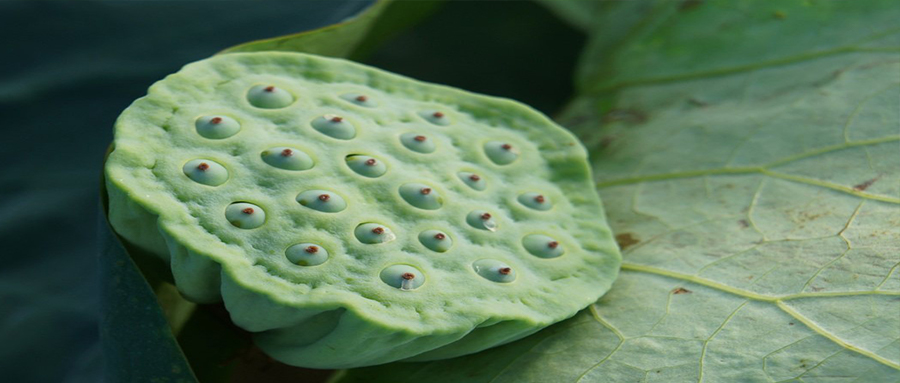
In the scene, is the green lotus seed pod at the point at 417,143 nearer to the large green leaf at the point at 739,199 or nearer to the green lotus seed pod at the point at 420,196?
the green lotus seed pod at the point at 420,196

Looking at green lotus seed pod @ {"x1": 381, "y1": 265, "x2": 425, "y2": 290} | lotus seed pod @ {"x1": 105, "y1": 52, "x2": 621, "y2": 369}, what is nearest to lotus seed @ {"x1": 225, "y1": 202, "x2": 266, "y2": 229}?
lotus seed pod @ {"x1": 105, "y1": 52, "x2": 621, "y2": 369}

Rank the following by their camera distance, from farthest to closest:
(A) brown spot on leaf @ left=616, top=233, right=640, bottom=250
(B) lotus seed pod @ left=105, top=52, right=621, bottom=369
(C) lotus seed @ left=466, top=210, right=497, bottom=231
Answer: (A) brown spot on leaf @ left=616, top=233, right=640, bottom=250, (C) lotus seed @ left=466, top=210, right=497, bottom=231, (B) lotus seed pod @ left=105, top=52, right=621, bottom=369

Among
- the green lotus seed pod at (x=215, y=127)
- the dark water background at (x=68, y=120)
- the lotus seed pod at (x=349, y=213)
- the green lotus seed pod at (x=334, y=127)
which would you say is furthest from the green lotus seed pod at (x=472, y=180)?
the dark water background at (x=68, y=120)

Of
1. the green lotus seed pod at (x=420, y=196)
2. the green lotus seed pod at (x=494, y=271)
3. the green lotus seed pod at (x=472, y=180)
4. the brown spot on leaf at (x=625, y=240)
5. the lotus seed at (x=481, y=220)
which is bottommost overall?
the brown spot on leaf at (x=625, y=240)

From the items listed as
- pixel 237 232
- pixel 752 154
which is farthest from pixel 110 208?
pixel 752 154

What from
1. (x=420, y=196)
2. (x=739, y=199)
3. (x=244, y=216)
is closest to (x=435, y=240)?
(x=420, y=196)

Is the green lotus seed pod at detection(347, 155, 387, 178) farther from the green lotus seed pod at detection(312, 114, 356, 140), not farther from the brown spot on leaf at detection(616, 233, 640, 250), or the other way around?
the brown spot on leaf at detection(616, 233, 640, 250)

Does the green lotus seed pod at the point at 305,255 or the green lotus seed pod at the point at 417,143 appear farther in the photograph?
the green lotus seed pod at the point at 417,143

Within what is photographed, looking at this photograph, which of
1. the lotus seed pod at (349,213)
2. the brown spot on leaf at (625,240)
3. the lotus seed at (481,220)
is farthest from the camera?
the brown spot on leaf at (625,240)
